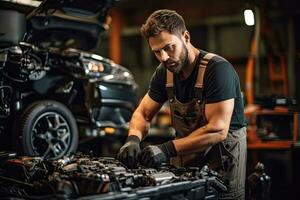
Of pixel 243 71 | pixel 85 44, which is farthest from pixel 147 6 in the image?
pixel 85 44

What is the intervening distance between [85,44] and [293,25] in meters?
4.86

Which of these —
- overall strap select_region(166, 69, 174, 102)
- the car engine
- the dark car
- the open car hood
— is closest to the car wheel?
the dark car

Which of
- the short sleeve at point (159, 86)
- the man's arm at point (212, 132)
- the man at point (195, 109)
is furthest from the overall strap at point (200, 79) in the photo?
the short sleeve at point (159, 86)

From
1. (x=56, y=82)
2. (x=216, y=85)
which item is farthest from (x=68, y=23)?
(x=216, y=85)

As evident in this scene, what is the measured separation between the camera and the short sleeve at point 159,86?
2.51 meters

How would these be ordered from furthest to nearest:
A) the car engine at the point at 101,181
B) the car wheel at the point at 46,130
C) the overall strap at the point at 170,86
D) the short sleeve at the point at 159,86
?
the car wheel at the point at 46,130, the short sleeve at the point at 159,86, the overall strap at the point at 170,86, the car engine at the point at 101,181

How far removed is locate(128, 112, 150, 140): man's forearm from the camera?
250 cm

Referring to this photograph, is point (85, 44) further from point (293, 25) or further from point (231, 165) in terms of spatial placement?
point (293, 25)

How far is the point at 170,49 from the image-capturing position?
2234 millimetres

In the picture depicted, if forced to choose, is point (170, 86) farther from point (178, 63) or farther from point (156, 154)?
point (156, 154)

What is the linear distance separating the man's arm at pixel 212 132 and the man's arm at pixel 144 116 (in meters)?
0.42

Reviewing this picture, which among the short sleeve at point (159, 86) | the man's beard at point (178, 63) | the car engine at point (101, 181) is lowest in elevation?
the car engine at point (101, 181)

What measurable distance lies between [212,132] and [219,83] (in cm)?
25

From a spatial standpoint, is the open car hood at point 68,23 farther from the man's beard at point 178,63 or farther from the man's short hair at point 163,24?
the man's beard at point 178,63
